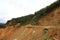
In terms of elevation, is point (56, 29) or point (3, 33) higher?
point (56, 29)

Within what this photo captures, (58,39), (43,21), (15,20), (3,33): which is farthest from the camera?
(15,20)

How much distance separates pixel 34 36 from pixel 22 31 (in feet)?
23.9

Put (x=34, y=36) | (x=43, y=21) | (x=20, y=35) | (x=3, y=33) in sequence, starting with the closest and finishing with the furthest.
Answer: (x=34, y=36) → (x=20, y=35) → (x=43, y=21) → (x=3, y=33)

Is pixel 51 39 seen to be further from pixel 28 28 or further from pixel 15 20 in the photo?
pixel 15 20

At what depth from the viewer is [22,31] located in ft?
157

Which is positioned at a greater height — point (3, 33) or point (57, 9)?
point (57, 9)

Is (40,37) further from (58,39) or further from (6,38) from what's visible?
(6,38)

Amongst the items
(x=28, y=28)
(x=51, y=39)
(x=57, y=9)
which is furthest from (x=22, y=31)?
(x=51, y=39)

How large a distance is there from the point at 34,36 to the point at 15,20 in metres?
29.0

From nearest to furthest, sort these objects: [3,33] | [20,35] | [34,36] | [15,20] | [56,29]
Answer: [56,29], [34,36], [20,35], [3,33], [15,20]

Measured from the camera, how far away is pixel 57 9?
51.4 m

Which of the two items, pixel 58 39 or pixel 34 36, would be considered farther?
pixel 34 36

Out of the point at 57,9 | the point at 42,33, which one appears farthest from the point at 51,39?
the point at 57,9

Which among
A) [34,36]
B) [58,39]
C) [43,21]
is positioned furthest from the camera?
[43,21]
